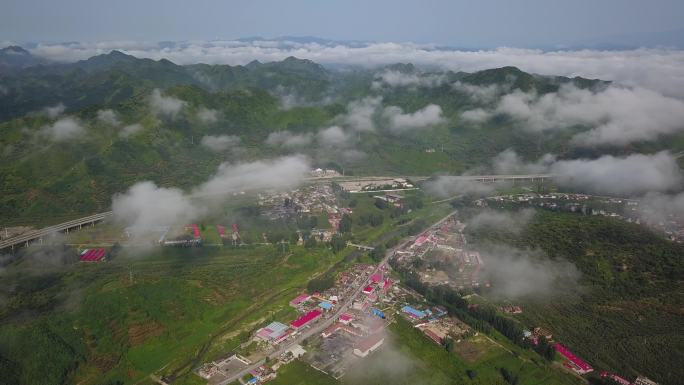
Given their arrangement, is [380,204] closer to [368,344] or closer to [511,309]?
[511,309]

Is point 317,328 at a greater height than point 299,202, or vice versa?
point 317,328

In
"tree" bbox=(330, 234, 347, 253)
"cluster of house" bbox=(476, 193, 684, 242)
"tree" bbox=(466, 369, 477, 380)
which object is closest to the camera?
"tree" bbox=(466, 369, 477, 380)

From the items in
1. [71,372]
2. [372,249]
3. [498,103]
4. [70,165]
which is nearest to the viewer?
[71,372]

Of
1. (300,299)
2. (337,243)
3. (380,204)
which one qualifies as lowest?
(380,204)

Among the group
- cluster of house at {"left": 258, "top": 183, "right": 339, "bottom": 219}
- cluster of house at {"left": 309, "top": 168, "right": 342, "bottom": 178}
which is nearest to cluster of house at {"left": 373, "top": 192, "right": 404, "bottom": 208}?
cluster of house at {"left": 258, "top": 183, "right": 339, "bottom": 219}

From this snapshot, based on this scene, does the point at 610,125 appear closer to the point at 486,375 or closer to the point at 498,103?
the point at 498,103

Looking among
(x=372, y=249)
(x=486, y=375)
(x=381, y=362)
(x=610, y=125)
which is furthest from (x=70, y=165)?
(x=610, y=125)

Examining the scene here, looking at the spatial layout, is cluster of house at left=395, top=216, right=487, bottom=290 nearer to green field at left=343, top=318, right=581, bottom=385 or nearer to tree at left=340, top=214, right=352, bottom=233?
tree at left=340, top=214, right=352, bottom=233

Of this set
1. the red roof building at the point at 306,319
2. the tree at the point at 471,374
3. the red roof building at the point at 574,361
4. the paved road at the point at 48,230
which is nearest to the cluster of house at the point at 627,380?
the red roof building at the point at 574,361

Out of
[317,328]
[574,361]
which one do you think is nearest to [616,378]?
[574,361]
